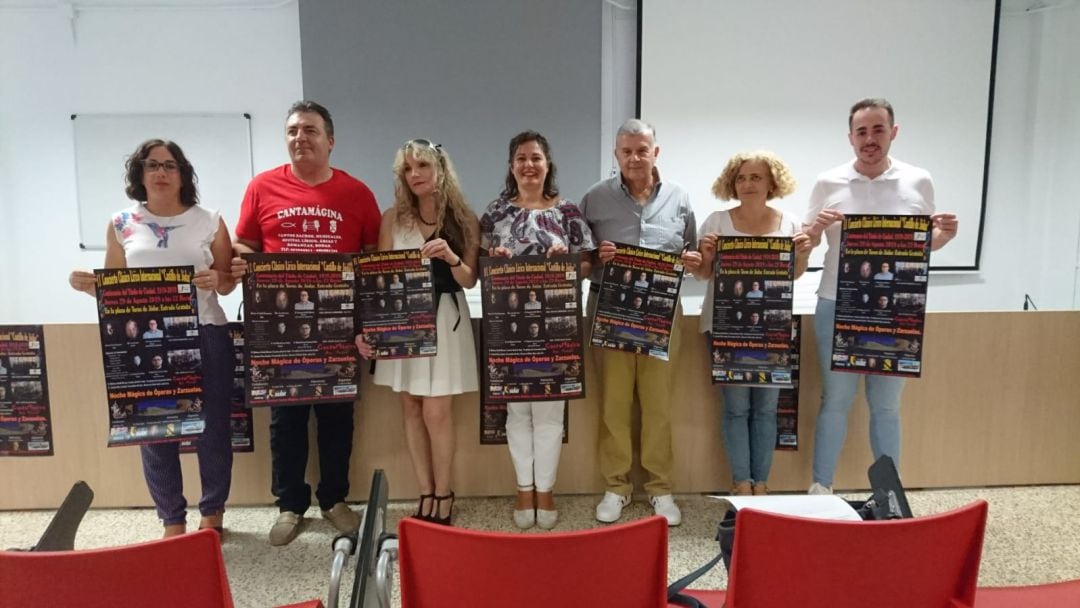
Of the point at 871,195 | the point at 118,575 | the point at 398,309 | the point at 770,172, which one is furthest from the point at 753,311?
the point at 118,575

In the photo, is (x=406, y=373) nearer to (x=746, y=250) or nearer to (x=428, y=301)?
Answer: (x=428, y=301)

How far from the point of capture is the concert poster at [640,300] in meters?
2.54

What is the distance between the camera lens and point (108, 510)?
118 inches

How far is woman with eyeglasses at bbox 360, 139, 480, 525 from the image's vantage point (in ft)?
8.36

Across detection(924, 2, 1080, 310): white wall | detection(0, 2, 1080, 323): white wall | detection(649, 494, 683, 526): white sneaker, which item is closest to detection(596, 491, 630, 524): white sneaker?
detection(649, 494, 683, 526): white sneaker

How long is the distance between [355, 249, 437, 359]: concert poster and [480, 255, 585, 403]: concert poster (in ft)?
0.78

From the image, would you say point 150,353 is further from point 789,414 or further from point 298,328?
point 789,414

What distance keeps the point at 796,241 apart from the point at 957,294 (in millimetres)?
3418

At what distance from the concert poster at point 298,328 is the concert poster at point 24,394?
1.21 m

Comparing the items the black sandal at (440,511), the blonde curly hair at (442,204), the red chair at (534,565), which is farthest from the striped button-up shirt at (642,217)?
the red chair at (534,565)

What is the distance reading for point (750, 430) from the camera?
2.90 m

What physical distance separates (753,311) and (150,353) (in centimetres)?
246

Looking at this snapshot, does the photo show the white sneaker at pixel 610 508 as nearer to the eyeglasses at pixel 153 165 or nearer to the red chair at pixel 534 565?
the red chair at pixel 534 565

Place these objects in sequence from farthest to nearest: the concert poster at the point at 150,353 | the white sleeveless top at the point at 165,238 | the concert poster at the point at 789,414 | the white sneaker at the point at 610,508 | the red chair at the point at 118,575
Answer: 1. the concert poster at the point at 789,414
2. the white sneaker at the point at 610,508
3. the white sleeveless top at the point at 165,238
4. the concert poster at the point at 150,353
5. the red chair at the point at 118,575
